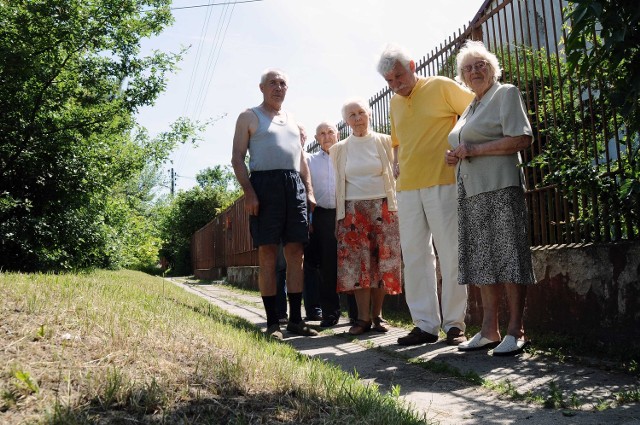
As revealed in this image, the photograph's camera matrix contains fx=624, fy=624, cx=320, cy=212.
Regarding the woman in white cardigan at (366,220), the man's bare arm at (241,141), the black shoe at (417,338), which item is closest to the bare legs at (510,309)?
the black shoe at (417,338)

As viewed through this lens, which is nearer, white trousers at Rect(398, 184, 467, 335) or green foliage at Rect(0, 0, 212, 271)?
white trousers at Rect(398, 184, 467, 335)

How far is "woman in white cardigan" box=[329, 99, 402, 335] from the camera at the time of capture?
213 inches

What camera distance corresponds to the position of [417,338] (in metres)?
4.67

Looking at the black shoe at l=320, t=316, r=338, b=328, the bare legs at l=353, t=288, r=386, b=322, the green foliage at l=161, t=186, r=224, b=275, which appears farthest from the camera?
the green foliage at l=161, t=186, r=224, b=275

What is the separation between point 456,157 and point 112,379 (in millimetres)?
2831

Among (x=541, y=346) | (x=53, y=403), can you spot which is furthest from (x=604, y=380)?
(x=53, y=403)

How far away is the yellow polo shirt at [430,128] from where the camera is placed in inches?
188

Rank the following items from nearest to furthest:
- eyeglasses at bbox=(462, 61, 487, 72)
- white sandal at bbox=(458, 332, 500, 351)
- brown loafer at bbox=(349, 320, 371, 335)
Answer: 1. white sandal at bbox=(458, 332, 500, 351)
2. eyeglasses at bbox=(462, 61, 487, 72)
3. brown loafer at bbox=(349, 320, 371, 335)

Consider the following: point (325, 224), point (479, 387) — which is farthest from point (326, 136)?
point (479, 387)

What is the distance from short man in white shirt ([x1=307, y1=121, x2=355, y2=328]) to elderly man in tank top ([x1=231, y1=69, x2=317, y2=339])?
2.68ft

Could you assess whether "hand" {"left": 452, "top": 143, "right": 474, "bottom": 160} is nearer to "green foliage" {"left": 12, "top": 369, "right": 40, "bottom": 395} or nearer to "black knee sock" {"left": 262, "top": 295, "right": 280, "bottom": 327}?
"black knee sock" {"left": 262, "top": 295, "right": 280, "bottom": 327}

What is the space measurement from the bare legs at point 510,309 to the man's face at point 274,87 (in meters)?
2.36

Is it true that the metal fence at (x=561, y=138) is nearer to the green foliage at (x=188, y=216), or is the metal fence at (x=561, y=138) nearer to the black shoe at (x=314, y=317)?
the black shoe at (x=314, y=317)

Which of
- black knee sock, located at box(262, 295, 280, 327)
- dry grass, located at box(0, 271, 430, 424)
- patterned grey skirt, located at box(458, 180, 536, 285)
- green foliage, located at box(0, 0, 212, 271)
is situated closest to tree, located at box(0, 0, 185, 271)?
green foliage, located at box(0, 0, 212, 271)
